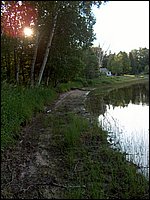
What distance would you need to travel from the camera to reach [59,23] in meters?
18.7

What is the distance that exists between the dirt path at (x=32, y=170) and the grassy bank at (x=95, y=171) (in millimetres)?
187

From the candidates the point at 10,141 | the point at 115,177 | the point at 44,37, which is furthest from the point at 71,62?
the point at 115,177

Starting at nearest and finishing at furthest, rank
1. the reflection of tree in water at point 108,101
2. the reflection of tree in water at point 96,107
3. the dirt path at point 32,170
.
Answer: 1. the dirt path at point 32,170
2. the reflection of tree in water at point 96,107
3. the reflection of tree in water at point 108,101

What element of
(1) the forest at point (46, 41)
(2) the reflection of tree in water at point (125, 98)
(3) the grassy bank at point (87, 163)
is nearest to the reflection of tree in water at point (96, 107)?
(2) the reflection of tree in water at point (125, 98)

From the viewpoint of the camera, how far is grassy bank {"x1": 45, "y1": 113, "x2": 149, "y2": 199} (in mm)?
5619

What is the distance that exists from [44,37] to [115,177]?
1531cm

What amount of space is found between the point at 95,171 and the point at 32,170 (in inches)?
54.3

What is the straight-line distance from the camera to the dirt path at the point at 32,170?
5.58 m

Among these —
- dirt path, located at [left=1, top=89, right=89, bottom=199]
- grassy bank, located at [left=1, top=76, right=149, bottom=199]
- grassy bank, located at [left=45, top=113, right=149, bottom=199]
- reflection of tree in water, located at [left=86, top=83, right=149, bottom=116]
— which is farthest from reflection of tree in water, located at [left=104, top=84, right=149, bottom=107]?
dirt path, located at [left=1, top=89, right=89, bottom=199]

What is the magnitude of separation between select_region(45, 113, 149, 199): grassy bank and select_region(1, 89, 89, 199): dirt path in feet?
0.61

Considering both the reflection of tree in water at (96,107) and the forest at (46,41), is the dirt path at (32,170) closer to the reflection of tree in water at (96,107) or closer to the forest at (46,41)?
the forest at (46,41)

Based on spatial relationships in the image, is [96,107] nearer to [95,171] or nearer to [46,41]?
[46,41]

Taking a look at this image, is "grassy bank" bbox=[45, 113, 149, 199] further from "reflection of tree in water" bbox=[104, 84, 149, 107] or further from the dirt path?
"reflection of tree in water" bbox=[104, 84, 149, 107]

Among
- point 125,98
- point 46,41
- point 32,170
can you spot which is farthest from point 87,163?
point 125,98
